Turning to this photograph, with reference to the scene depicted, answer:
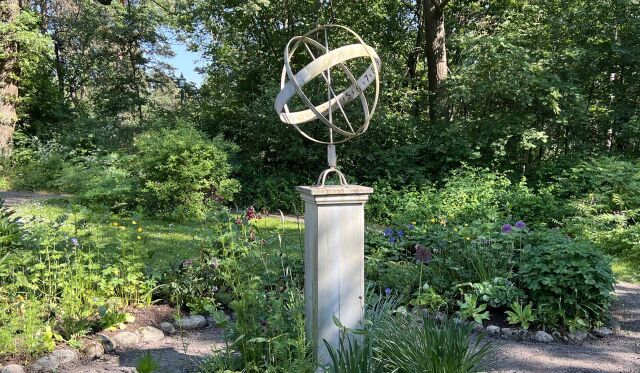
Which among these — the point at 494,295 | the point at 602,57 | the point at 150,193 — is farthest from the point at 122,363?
the point at 602,57

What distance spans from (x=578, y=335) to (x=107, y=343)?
3526 millimetres

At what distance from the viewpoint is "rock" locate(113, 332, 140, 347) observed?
3.45m

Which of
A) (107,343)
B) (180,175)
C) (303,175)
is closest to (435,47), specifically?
(303,175)

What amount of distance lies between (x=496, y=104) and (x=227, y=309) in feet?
27.2

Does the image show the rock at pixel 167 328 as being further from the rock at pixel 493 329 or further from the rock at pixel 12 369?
the rock at pixel 493 329

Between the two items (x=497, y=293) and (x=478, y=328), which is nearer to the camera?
(x=478, y=328)

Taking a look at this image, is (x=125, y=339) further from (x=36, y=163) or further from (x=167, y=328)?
(x=36, y=163)

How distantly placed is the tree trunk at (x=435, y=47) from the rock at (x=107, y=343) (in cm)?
936

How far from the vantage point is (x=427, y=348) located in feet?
7.89

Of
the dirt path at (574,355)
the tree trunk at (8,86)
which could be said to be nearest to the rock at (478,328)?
the dirt path at (574,355)

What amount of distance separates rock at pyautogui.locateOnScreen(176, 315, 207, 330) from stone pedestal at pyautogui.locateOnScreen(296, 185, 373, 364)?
148 cm

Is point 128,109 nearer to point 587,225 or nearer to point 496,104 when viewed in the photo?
point 496,104

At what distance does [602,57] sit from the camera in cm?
1024

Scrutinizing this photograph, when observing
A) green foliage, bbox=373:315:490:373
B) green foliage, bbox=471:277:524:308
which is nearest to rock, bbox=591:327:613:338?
green foliage, bbox=471:277:524:308
